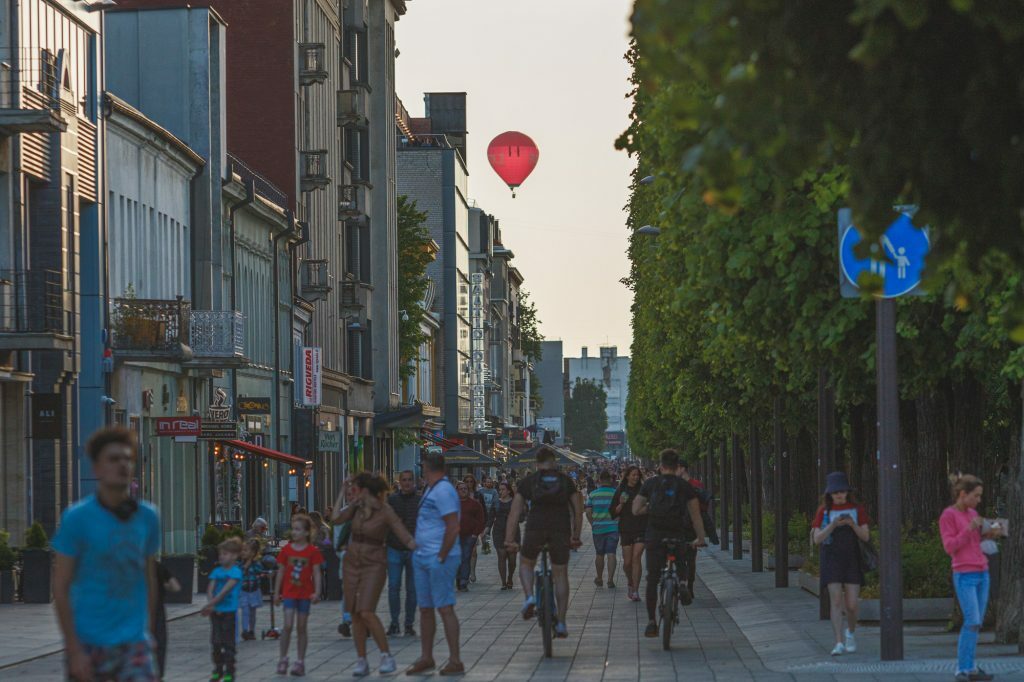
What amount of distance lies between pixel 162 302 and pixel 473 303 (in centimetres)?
8623

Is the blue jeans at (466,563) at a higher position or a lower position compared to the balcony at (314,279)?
lower

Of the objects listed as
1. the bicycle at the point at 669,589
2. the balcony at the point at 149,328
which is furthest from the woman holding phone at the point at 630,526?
the balcony at the point at 149,328

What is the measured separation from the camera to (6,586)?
26922 mm

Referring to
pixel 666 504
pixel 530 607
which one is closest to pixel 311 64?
pixel 666 504

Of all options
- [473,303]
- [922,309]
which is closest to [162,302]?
[922,309]

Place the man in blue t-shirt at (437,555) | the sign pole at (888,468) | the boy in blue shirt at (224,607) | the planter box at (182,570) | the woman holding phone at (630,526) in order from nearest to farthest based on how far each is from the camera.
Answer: the sign pole at (888,468) < the boy in blue shirt at (224,607) < the man in blue t-shirt at (437,555) < the woman holding phone at (630,526) < the planter box at (182,570)

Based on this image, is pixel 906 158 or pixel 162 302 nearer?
pixel 906 158

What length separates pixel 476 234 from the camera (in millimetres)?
137375

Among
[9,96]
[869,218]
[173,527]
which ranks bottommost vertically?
[173,527]

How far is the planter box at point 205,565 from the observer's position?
81.1 ft

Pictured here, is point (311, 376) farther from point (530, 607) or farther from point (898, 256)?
point (898, 256)

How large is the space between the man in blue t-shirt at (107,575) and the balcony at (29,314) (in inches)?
824

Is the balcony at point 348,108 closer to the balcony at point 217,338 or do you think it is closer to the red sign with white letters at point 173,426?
the balcony at point 217,338

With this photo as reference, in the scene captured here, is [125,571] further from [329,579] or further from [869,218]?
[329,579]
